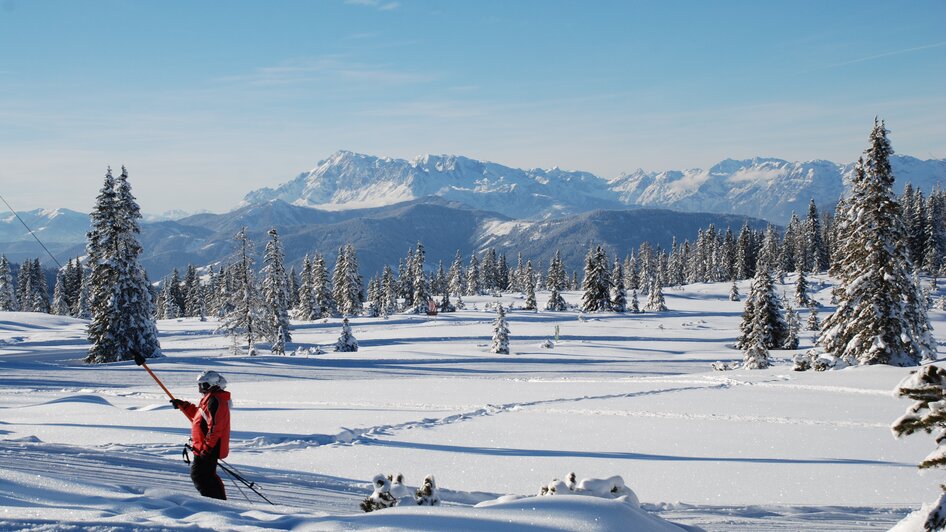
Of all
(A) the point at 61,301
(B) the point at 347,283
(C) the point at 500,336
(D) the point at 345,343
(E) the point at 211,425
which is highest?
(B) the point at 347,283

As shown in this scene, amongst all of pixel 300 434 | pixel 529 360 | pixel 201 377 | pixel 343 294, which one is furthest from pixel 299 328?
pixel 201 377

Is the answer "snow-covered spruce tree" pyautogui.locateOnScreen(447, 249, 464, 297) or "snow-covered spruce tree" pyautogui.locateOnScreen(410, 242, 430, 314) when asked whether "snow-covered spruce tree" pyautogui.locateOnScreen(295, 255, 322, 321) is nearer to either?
"snow-covered spruce tree" pyautogui.locateOnScreen(410, 242, 430, 314)

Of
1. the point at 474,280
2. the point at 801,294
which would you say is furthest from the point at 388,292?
the point at 801,294

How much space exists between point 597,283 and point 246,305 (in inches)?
1768

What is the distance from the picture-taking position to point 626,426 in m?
15.6

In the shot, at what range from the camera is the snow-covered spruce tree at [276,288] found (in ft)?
178

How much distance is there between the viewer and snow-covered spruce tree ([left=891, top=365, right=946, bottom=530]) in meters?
4.16

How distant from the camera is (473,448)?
13.1 m

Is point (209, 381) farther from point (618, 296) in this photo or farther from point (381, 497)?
point (618, 296)

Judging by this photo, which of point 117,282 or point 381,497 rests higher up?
point 117,282

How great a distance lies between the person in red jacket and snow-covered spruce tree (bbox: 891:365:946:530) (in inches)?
268

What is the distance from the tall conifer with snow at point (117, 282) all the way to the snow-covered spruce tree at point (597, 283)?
53.0 m

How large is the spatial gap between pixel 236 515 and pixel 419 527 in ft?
5.87

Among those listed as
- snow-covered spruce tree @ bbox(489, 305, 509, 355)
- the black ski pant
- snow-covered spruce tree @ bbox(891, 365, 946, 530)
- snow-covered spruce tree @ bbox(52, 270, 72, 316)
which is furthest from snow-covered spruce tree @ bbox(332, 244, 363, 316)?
snow-covered spruce tree @ bbox(891, 365, 946, 530)
